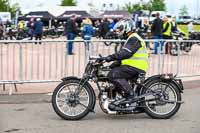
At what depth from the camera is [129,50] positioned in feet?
27.3

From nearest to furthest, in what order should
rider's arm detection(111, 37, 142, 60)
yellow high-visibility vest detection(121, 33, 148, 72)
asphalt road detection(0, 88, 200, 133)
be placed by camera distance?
asphalt road detection(0, 88, 200, 133) < rider's arm detection(111, 37, 142, 60) < yellow high-visibility vest detection(121, 33, 148, 72)

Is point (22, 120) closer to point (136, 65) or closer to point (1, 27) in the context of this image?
point (136, 65)

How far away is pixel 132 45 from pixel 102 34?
1038 inches

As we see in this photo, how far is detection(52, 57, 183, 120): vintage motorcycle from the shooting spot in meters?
8.38

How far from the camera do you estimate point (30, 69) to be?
1145 centimetres

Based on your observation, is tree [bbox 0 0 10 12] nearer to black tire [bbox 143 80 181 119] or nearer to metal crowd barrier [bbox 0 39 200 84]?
metal crowd barrier [bbox 0 39 200 84]

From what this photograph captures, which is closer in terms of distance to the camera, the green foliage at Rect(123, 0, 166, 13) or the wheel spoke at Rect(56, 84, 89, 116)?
the wheel spoke at Rect(56, 84, 89, 116)

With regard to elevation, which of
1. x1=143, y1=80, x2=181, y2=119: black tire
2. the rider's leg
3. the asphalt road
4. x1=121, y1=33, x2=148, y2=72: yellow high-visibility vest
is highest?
x1=121, y1=33, x2=148, y2=72: yellow high-visibility vest

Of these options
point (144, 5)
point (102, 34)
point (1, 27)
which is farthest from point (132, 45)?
point (144, 5)

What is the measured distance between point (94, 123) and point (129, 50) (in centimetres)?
130

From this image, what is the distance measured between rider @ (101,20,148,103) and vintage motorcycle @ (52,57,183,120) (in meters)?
0.10

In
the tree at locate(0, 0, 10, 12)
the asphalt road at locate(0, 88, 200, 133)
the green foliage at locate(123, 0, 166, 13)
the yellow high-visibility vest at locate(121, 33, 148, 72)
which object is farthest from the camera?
the green foliage at locate(123, 0, 166, 13)

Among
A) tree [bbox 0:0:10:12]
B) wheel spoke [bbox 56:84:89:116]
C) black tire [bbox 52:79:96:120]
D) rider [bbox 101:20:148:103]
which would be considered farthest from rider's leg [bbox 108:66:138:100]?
tree [bbox 0:0:10:12]

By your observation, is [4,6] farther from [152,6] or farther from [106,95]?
[106,95]
